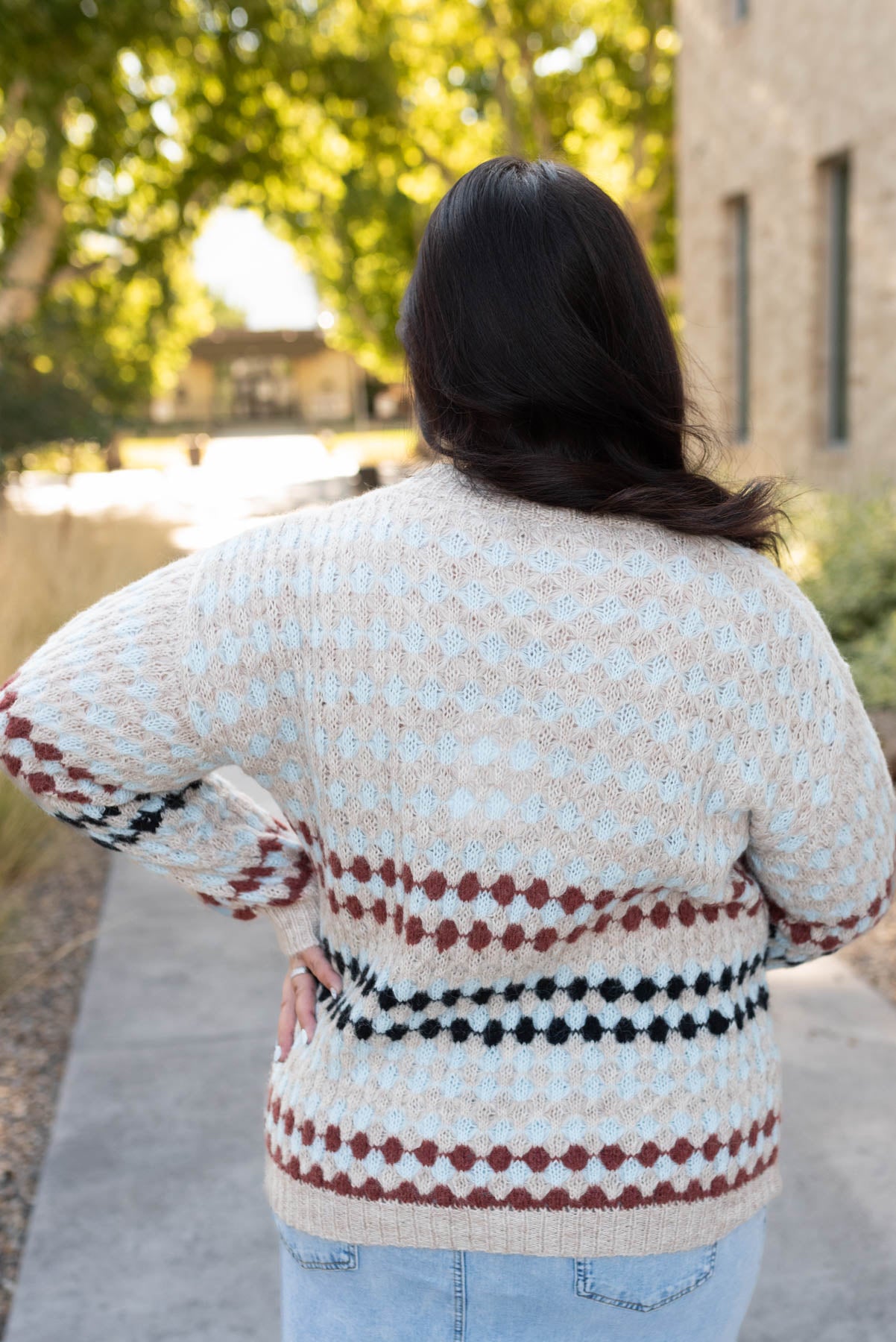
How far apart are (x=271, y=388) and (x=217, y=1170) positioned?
5764cm

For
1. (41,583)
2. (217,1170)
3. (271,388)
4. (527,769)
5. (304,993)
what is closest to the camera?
(527,769)

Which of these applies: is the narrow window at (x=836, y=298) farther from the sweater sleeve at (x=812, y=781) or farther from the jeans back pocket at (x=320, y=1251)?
the jeans back pocket at (x=320, y=1251)

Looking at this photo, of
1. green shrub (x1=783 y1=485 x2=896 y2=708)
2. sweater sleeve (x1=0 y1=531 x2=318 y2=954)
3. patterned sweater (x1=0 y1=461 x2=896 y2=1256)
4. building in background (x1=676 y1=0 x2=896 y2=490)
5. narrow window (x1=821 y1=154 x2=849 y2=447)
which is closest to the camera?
patterned sweater (x1=0 y1=461 x2=896 y2=1256)

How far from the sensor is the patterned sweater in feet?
3.99

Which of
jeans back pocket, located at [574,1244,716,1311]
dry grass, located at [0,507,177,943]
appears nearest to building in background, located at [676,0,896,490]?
dry grass, located at [0,507,177,943]

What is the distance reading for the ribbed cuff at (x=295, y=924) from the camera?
1.52m

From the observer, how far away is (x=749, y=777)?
4.12 ft

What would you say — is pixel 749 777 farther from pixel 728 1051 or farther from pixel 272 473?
pixel 272 473

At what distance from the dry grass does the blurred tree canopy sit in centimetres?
94

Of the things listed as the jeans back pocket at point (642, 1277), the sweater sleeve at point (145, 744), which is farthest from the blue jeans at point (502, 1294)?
the sweater sleeve at point (145, 744)

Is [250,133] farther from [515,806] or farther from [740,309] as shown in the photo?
[515,806]

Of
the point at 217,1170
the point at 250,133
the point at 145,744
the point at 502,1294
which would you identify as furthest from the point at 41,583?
the point at 250,133

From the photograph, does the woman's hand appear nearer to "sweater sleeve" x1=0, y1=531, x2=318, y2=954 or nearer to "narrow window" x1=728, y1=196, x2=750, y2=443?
"sweater sleeve" x1=0, y1=531, x2=318, y2=954

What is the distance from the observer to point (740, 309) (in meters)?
12.9
